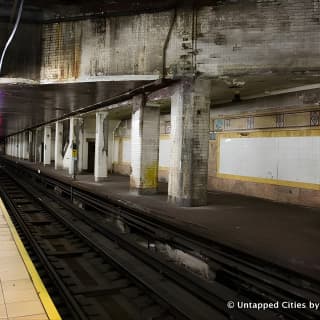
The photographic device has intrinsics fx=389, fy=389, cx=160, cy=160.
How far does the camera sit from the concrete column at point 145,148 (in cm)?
1176

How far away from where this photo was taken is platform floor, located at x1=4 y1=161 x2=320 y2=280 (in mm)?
5258

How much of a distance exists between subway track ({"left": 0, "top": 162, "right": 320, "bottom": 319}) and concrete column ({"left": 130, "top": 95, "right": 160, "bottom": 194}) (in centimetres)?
212

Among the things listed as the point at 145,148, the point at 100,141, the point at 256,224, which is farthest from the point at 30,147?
the point at 256,224

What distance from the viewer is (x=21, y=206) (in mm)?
13641

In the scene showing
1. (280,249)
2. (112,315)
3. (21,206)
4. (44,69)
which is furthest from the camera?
(21,206)

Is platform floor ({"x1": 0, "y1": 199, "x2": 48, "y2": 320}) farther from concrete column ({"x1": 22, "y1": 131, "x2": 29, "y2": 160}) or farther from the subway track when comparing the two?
concrete column ({"x1": 22, "y1": 131, "x2": 29, "y2": 160})

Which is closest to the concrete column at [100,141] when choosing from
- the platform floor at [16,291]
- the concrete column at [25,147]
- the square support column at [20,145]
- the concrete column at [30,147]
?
the platform floor at [16,291]

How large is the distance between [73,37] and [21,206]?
6.38 metres

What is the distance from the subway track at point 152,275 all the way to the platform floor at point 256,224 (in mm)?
182

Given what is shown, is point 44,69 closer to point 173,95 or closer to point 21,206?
point 173,95

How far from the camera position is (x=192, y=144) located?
30.7ft

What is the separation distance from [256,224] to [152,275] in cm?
232

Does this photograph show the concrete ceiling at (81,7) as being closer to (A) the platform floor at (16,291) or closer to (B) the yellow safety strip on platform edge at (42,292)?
(B) the yellow safety strip on platform edge at (42,292)

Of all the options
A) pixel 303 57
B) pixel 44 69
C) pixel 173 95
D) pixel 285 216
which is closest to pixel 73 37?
pixel 44 69
